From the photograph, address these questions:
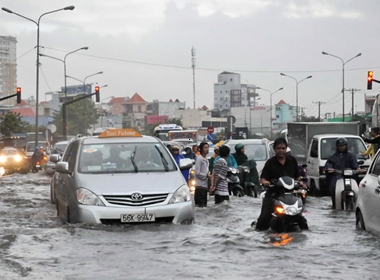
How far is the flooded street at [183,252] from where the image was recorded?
8.69 meters

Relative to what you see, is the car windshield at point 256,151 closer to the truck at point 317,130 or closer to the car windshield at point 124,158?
the truck at point 317,130

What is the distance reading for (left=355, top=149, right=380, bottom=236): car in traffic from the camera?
409 inches

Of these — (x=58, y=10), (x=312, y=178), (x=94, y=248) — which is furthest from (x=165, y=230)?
(x=58, y=10)

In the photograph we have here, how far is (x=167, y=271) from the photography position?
879cm

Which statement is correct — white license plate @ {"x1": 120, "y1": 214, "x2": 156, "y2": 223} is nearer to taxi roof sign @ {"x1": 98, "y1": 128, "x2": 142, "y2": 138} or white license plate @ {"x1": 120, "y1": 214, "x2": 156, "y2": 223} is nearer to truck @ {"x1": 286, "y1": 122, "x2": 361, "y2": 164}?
taxi roof sign @ {"x1": 98, "y1": 128, "x2": 142, "y2": 138}

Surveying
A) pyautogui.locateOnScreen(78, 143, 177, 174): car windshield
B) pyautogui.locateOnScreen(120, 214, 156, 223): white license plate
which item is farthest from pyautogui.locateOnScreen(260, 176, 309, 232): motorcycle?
pyautogui.locateOnScreen(78, 143, 177, 174): car windshield

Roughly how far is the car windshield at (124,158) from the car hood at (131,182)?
331 mm

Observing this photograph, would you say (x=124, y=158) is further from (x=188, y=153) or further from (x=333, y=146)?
(x=188, y=153)

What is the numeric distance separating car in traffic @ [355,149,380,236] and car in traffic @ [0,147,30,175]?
107 ft

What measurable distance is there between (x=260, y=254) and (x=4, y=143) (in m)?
47.5

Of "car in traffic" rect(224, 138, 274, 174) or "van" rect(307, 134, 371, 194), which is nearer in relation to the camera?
"van" rect(307, 134, 371, 194)

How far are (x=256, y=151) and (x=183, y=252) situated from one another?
15309 mm

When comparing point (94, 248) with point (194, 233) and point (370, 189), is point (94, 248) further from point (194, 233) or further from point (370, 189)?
point (370, 189)

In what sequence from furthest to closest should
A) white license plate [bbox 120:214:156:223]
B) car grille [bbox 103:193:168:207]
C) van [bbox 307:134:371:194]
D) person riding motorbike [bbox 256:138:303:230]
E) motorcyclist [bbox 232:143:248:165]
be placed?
van [bbox 307:134:371:194] < motorcyclist [bbox 232:143:248:165] < car grille [bbox 103:193:168:207] < white license plate [bbox 120:214:156:223] < person riding motorbike [bbox 256:138:303:230]
